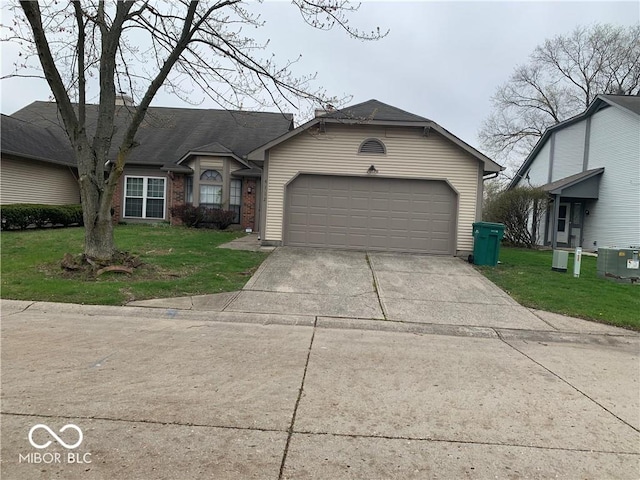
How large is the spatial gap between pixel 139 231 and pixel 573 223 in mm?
20612

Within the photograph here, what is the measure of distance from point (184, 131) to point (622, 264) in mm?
20071

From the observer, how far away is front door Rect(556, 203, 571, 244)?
22578mm

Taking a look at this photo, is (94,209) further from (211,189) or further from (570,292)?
(570,292)

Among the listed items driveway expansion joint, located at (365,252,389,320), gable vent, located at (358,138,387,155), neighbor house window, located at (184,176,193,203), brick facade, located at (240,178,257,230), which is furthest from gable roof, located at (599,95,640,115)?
neighbor house window, located at (184,176,193,203)

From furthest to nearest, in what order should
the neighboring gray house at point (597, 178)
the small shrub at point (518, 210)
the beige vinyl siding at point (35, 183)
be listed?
1. the neighboring gray house at point (597, 178)
2. the small shrub at point (518, 210)
3. the beige vinyl siding at point (35, 183)

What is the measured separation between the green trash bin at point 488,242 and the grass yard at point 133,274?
6262 mm

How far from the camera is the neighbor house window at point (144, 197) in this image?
2036 centimetres

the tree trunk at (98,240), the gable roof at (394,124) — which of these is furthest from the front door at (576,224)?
the tree trunk at (98,240)

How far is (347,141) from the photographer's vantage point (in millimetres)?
13938

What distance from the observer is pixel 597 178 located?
20.7m

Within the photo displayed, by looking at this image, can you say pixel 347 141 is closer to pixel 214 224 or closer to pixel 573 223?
pixel 214 224

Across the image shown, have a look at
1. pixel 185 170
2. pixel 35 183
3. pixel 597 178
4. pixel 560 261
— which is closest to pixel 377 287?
pixel 560 261

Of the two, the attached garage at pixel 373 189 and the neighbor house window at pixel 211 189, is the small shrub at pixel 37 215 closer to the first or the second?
the neighbor house window at pixel 211 189

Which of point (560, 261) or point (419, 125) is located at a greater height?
point (419, 125)
